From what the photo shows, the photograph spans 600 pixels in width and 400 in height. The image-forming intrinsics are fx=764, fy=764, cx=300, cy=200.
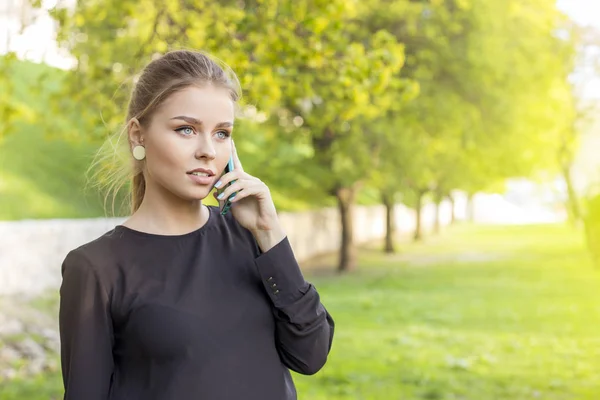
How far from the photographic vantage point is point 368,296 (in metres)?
15.2

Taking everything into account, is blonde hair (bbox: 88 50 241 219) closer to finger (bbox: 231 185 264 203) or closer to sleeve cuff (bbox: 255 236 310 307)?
finger (bbox: 231 185 264 203)

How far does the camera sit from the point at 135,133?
1.90m

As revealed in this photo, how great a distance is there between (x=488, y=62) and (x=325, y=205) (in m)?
9.66

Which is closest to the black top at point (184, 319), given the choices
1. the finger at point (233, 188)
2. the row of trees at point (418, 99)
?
the finger at point (233, 188)

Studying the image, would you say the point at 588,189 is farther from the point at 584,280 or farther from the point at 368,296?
the point at 368,296

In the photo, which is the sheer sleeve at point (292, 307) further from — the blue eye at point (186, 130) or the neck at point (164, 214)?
the blue eye at point (186, 130)

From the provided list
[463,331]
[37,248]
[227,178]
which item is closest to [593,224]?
[463,331]

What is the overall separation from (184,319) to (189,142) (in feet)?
1.35

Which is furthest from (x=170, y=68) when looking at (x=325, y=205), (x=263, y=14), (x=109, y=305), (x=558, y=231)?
(x=558, y=231)

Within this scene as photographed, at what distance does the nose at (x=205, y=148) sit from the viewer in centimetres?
179

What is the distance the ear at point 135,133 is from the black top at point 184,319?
0.22 metres

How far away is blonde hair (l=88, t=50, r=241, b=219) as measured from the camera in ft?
6.04

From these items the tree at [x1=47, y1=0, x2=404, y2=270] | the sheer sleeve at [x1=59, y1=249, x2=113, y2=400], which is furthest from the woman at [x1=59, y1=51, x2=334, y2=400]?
the tree at [x1=47, y1=0, x2=404, y2=270]

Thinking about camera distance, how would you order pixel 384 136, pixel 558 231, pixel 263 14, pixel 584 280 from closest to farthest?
pixel 263 14
pixel 384 136
pixel 584 280
pixel 558 231
